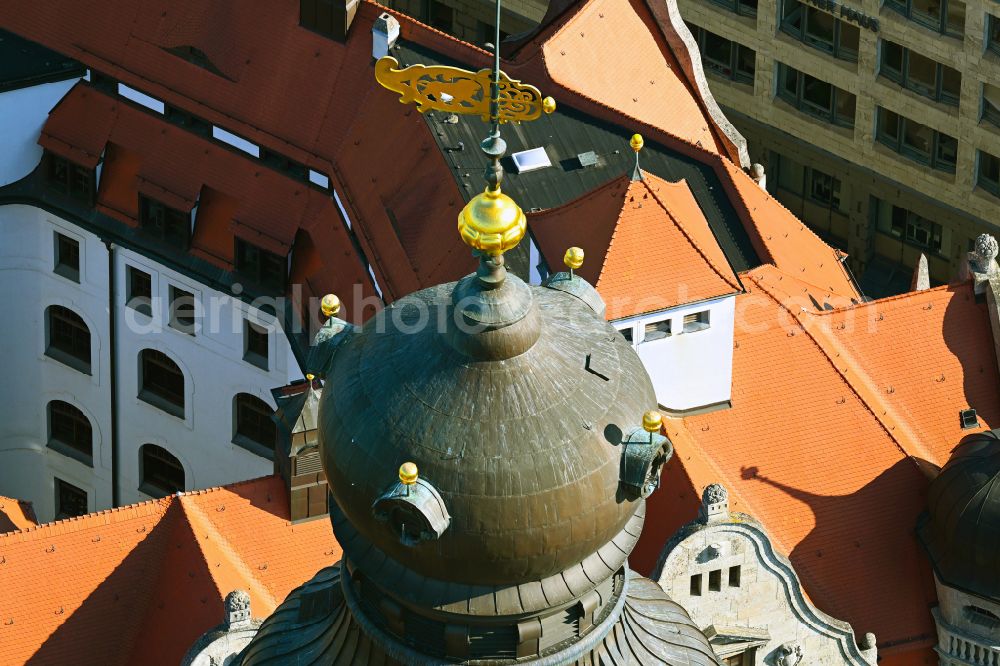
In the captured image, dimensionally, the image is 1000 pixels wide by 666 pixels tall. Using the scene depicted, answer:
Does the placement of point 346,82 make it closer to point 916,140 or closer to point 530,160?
point 530,160

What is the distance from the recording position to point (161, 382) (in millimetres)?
85000

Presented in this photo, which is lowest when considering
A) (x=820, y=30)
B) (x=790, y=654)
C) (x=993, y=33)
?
(x=790, y=654)

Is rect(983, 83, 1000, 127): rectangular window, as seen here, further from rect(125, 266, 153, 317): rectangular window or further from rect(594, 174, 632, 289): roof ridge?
rect(594, 174, 632, 289): roof ridge

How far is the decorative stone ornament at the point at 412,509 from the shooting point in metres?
28.1

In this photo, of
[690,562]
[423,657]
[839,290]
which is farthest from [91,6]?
[423,657]

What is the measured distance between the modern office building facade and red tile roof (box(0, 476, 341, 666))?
40.0 meters

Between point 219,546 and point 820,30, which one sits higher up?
point 820,30

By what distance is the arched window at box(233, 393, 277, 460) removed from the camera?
268 feet

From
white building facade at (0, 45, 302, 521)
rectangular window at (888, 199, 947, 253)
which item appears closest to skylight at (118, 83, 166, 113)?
white building facade at (0, 45, 302, 521)

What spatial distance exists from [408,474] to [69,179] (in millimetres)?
58275

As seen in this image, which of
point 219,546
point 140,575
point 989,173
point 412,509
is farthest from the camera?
point 989,173

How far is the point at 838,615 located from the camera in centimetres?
6544

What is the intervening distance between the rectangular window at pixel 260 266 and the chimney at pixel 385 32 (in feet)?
24.6

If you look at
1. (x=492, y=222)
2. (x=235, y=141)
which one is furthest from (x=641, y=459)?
(x=235, y=141)
